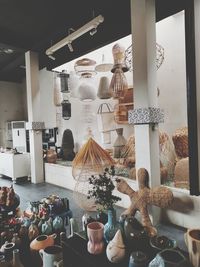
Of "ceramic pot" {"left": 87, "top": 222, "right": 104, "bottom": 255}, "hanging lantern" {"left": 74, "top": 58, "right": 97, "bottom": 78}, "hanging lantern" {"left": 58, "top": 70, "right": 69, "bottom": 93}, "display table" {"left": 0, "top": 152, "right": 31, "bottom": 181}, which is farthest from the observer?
"display table" {"left": 0, "top": 152, "right": 31, "bottom": 181}

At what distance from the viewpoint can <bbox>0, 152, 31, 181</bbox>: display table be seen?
564cm

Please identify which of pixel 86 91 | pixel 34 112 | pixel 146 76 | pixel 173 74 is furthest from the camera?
pixel 34 112

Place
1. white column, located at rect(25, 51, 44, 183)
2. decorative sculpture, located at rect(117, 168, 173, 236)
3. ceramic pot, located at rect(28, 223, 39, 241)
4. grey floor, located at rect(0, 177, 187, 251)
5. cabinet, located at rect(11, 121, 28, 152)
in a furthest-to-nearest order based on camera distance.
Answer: cabinet, located at rect(11, 121, 28, 152) → white column, located at rect(25, 51, 44, 183) → grey floor, located at rect(0, 177, 187, 251) → decorative sculpture, located at rect(117, 168, 173, 236) → ceramic pot, located at rect(28, 223, 39, 241)

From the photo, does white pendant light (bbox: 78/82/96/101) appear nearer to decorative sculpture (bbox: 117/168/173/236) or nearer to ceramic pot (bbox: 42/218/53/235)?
decorative sculpture (bbox: 117/168/173/236)

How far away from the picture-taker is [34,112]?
5.58 m

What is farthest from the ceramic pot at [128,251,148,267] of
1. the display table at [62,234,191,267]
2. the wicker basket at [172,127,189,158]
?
the wicker basket at [172,127,189,158]

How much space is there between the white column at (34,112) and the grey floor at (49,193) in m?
0.36

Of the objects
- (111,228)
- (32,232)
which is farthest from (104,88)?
(111,228)

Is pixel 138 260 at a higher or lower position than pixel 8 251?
higher

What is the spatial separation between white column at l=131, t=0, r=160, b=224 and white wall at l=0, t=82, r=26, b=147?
21.9 feet

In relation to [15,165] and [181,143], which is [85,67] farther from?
[15,165]

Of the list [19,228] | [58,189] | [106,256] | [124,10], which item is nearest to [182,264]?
[106,256]

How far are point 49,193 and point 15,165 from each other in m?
1.63

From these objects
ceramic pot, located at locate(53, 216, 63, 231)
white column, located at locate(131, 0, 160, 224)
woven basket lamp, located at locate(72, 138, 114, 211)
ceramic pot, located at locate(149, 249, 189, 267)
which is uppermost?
white column, located at locate(131, 0, 160, 224)
